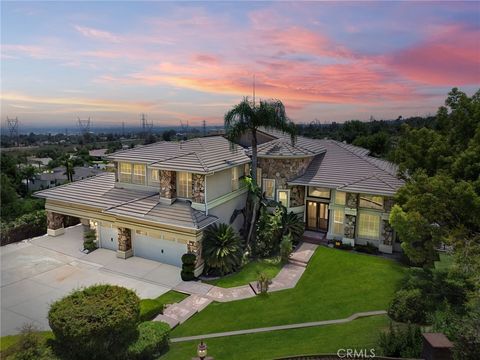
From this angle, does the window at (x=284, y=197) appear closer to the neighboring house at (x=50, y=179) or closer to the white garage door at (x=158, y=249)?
the white garage door at (x=158, y=249)

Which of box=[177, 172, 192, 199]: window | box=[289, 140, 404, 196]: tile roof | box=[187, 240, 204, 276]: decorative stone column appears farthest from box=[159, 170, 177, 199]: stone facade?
box=[289, 140, 404, 196]: tile roof

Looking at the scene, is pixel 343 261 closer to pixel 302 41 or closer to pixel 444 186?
pixel 444 186

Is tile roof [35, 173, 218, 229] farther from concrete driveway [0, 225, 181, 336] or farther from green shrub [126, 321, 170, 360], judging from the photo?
green shrub [126, 321, 170, 360]

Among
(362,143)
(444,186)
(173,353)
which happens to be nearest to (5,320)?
(173,353)

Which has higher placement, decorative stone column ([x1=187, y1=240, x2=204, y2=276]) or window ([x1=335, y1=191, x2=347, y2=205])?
window ([x1=335, y1=191, x2=347, y2=205])

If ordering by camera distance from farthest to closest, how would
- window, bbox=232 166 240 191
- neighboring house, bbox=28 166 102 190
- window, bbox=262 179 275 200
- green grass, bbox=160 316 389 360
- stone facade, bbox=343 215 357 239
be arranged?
1. neighboring house, bbox=28 166 102 190
2. window, bbox=262 179 275 200
3. window, bbox=232 166 240 191
4. stone facade, bbox=343 215 357 239
5. green grass, bbox=160 316 389 360

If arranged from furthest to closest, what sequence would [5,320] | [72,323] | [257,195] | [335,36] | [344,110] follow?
[344,110] < [257,195] < [335,36] < [5,320] < [72,323]

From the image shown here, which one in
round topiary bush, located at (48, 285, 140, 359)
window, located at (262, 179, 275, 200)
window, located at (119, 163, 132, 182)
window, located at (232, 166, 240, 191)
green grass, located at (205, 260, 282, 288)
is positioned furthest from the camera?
window, located at (262, 179, 275, 200)
